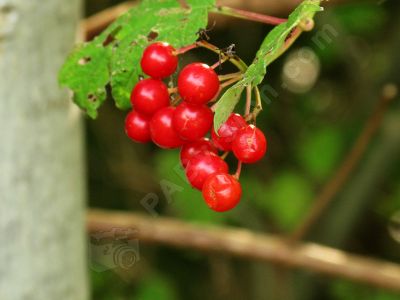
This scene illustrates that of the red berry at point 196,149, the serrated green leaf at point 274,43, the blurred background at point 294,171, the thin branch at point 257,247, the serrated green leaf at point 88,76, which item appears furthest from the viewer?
the blurred background at point 294,171

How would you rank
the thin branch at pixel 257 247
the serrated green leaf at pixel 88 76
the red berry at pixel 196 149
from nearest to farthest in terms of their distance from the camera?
the red berry at pixel 196 149 < the serrated green leaf at pixel 88 76 < the thin branch at pixel 257 247

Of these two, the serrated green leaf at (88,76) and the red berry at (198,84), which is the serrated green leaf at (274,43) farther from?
the serrated green leaf at (88,76)

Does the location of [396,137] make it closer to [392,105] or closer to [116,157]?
[392,105]

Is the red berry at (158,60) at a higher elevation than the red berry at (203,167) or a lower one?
higher

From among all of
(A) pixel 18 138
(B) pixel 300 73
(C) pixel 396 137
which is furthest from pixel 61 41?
(B) pixel 300 73

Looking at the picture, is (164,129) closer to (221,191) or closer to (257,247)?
(221,191)

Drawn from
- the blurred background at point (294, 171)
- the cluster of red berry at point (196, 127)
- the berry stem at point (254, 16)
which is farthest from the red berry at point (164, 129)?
the blurred background at point (294, 171)

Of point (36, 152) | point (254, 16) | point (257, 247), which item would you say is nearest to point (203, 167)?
point (254, 16)
